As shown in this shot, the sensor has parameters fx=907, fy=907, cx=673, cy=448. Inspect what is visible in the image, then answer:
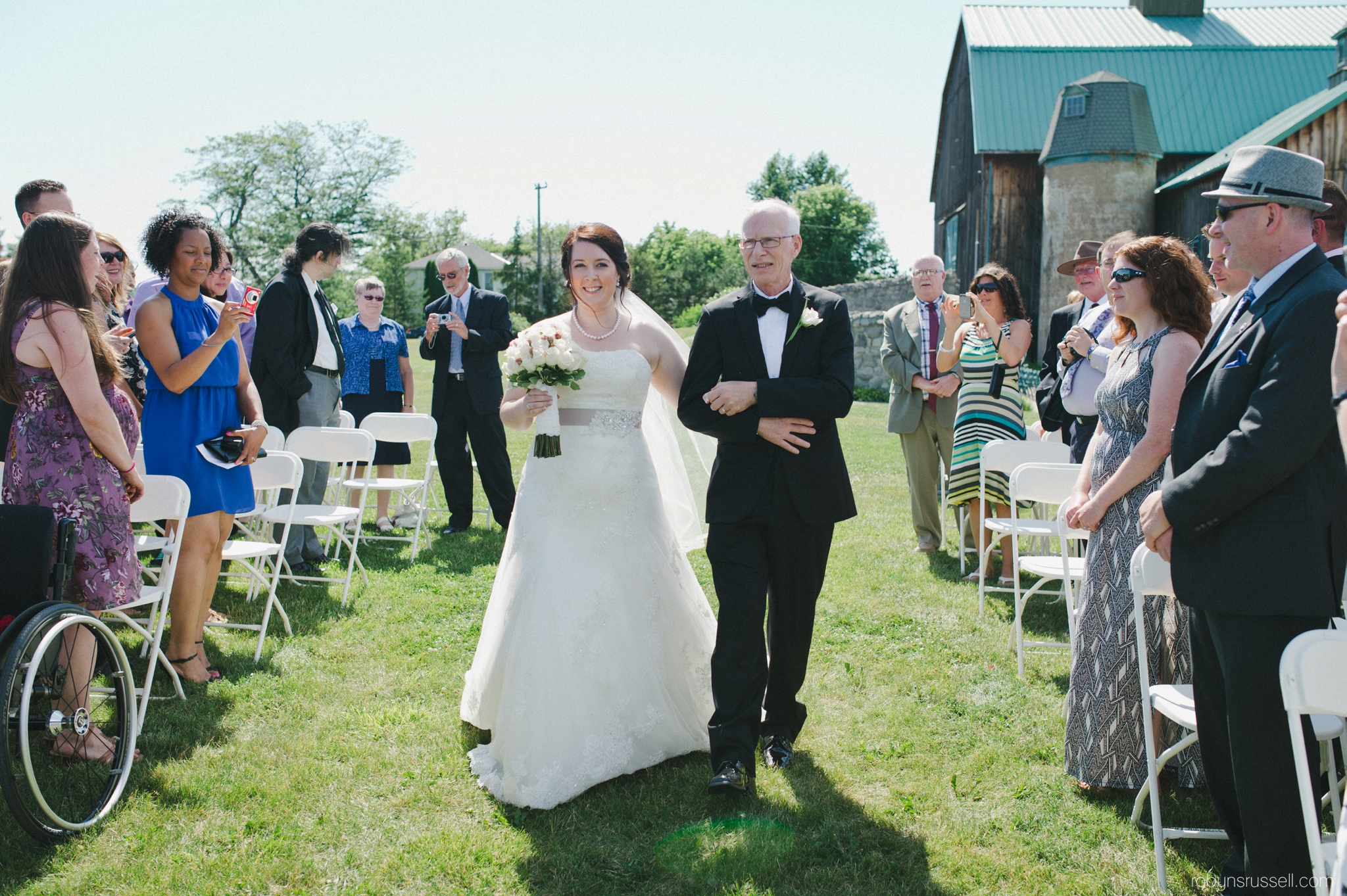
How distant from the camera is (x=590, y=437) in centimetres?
412

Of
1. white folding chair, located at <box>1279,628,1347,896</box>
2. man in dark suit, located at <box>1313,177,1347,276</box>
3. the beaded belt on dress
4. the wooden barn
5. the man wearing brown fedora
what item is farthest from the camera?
the wooden barn

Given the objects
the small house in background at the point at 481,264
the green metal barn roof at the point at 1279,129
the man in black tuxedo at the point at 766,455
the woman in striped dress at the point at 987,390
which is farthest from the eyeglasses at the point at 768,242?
the small house in background at the point at 481,264

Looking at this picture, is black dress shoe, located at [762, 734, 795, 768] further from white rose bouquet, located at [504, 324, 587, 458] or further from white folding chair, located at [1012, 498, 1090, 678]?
white rose bouquet, located at [504, 324, 587, 458]

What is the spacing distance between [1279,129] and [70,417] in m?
19.4

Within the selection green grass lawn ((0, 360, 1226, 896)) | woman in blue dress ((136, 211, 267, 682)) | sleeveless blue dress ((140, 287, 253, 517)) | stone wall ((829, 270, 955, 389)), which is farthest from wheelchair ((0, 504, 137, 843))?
stone wall ((829, 270, 955, 389))

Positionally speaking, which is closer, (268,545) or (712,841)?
(712,841)

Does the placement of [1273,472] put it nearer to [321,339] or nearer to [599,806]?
[599,806]

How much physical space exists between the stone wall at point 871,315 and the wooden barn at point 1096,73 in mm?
1800

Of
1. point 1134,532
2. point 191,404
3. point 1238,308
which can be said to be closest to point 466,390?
point 191,404

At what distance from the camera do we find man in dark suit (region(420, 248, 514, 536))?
29.2 feet

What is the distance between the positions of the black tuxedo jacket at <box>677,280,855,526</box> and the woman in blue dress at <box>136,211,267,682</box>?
8.04 feet

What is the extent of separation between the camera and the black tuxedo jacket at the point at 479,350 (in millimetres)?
8875

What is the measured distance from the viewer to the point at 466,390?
8.98 m

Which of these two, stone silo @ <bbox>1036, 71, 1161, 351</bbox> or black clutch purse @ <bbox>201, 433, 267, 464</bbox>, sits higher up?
stone silo @ <bbox>1036, 71, 1161, 351</bbox>
